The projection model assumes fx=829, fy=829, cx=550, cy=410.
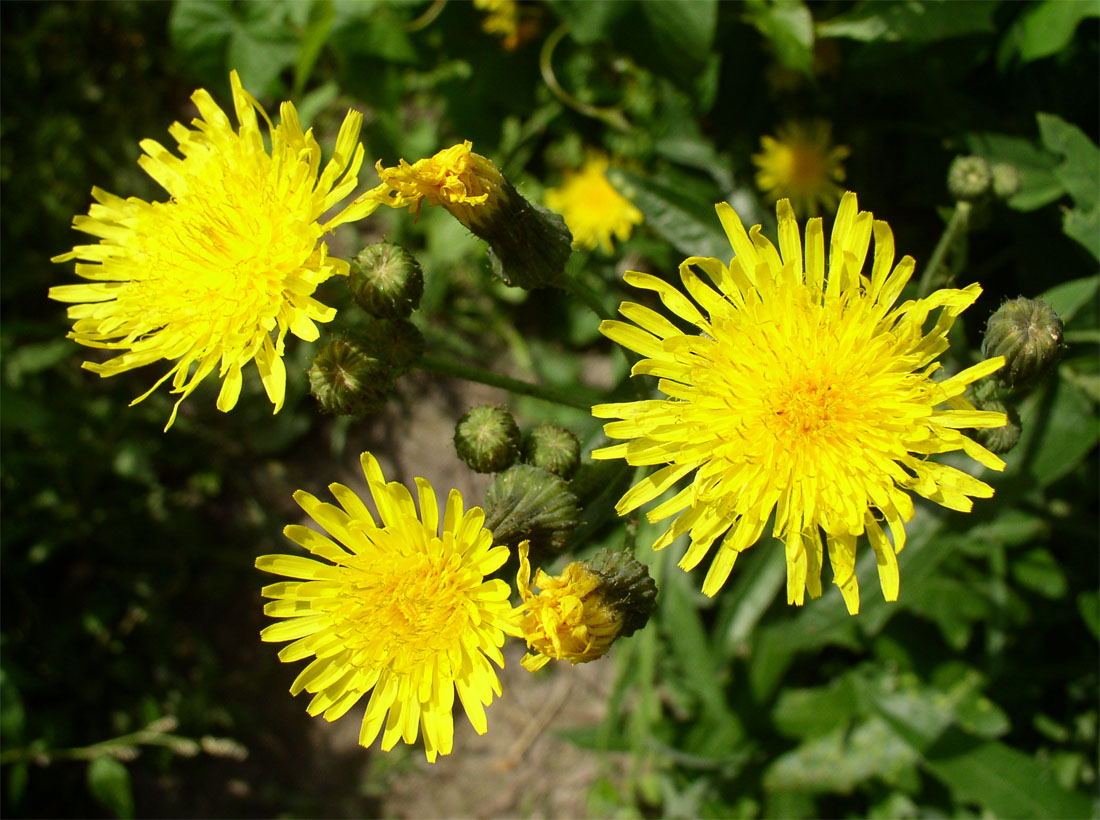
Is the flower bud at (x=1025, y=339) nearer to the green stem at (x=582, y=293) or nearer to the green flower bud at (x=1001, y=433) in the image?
the green flower bud at (x=1001, y=433)

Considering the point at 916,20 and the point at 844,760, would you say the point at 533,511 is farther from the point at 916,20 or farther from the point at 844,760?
the point at 844,760

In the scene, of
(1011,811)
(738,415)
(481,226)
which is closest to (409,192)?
(481,226)

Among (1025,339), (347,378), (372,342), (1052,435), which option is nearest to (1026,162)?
(1052,435)

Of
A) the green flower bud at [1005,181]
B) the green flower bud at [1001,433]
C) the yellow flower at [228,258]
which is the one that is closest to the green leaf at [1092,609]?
the green flower bud at [1001,433]

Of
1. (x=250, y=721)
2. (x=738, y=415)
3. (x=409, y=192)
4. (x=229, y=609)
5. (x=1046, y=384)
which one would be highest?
(x=409, y=192)

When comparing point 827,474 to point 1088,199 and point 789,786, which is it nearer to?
point 1088,199

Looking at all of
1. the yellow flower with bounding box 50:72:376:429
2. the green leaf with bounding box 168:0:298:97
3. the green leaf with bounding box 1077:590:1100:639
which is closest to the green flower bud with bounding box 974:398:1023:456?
the green leaf with bounding box 1077:590:1100:639
